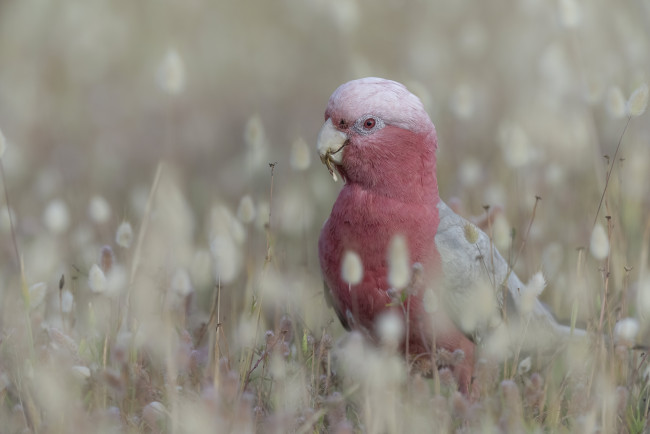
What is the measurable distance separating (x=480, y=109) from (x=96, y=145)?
105 inches

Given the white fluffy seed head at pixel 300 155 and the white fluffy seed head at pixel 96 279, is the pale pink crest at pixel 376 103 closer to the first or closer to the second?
the white fluffy seed head at pixel 300 155

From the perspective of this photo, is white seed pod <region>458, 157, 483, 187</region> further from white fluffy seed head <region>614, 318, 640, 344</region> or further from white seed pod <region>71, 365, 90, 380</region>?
white seed pod <region>71, 365, 90, 380</region>

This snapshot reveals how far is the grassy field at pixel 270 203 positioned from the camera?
2.34 m

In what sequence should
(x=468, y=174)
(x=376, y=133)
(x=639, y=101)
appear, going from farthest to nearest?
(x=468, y=174)
(x=376, y=133)
(x=639, y=101)

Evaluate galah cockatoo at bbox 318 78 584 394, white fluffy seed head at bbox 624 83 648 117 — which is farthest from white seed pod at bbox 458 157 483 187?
white fluffy seed head at bbox 624 83 648 117

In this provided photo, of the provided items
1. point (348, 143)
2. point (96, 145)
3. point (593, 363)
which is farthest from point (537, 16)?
point (593, 363)

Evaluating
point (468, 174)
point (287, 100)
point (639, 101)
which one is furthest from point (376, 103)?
point (287, 100)

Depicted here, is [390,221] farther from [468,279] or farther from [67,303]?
[67,303]

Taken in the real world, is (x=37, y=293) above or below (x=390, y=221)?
below

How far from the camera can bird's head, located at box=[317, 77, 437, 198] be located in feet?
9.41

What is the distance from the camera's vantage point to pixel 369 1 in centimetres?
720

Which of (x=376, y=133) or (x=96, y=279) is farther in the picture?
(x=376, y=133)

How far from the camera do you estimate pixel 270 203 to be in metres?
2.63

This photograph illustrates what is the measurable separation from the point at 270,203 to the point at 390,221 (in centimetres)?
48
